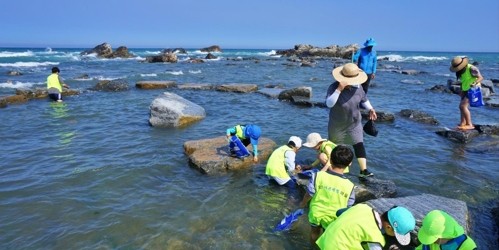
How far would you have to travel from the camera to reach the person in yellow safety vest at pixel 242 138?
7320 millimetres

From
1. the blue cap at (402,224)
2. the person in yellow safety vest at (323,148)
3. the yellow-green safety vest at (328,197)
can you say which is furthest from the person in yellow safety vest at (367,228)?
the person in yellow safety vest at (323,148)

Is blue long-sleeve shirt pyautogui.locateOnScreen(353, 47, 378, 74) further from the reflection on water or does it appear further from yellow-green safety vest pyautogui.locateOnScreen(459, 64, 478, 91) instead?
the reflection on water

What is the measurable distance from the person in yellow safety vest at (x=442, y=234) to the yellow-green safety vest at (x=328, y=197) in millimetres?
1044

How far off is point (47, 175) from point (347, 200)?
5.58m

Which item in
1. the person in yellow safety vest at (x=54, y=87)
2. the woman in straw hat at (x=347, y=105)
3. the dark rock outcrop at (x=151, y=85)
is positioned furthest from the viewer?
the dark rock outcrop at (x=151, y=85)

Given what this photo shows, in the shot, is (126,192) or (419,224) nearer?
(419,224)

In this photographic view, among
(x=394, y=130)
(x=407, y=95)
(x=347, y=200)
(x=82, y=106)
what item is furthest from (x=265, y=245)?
(x=407, y=95)

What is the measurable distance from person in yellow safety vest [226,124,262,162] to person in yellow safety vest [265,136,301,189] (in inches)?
36.4

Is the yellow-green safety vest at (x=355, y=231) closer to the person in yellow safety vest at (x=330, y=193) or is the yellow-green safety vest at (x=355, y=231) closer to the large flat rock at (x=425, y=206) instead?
the person in yellow safety vest at (x=330, y=193)

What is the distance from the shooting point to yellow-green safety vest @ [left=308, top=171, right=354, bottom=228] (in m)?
4.35

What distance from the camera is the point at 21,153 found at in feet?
26.5

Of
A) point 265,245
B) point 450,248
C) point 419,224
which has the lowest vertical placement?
point 265,245

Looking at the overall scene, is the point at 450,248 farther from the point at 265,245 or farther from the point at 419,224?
the point at 265,245

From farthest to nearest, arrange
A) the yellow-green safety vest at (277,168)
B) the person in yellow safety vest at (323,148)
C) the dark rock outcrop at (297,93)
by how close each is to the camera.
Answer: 1. the dark rock outcrop at (297,93)
2. the yellow-green safety vest at (277,168)
3. the person in yellow safety vest at (323,148)
